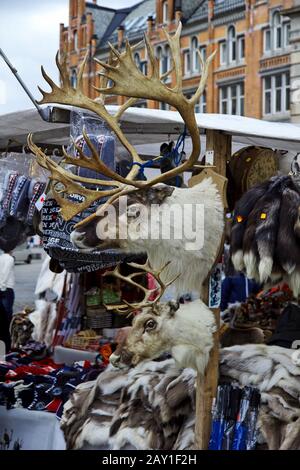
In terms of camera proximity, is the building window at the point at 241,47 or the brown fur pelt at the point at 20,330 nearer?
the brown fur pelt at the point at 20,330

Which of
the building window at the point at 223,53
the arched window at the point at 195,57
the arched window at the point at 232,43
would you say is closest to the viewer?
the arched window at the point at 232,43

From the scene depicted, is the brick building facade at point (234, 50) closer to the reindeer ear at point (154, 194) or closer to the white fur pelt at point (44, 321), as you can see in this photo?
the white fur pelt at point (44, 321)

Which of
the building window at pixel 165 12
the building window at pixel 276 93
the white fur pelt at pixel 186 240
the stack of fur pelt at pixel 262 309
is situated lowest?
the stack of fur pelt at pixel 262 309

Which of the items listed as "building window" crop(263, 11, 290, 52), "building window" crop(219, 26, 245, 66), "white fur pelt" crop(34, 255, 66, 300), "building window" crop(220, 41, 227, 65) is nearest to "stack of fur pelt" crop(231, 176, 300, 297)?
"white fur pelt" crop(34, 255, 66, 300)

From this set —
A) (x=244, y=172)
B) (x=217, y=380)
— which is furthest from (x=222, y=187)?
(x=217, y=380)

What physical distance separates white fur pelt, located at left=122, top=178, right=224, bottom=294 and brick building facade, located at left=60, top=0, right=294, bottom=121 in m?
18.4

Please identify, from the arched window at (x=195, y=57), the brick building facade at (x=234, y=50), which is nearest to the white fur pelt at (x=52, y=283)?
the brick building facade at (x=234, y=50)

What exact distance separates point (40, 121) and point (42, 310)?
2.97m

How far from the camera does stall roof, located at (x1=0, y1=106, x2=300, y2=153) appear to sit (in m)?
3.47

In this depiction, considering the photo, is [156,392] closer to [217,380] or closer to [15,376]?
[217,380]

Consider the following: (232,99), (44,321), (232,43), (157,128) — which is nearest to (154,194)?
(157,128)

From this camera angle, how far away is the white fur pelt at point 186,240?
3273mm

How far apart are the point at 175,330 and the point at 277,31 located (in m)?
21.3

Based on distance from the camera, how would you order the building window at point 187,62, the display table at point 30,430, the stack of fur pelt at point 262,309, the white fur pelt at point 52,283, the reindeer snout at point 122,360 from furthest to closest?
the building window at point 187,62 → the white fur pelt at point 52,283 → the stack of fur pelt at point 262,309 → the display table at point 30,430 → the reindeer snout at point 122,360
